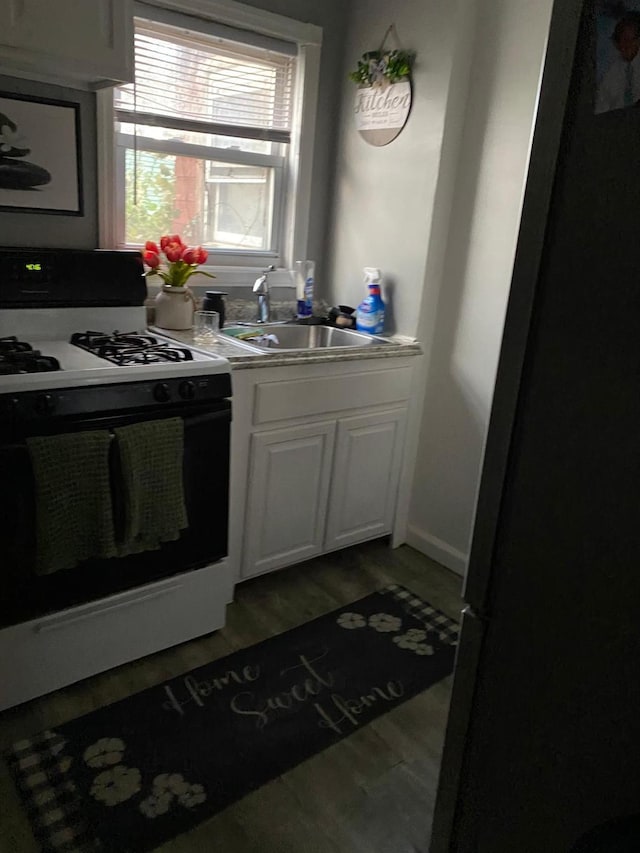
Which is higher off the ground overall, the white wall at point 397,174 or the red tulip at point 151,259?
the white wall at point 397,174

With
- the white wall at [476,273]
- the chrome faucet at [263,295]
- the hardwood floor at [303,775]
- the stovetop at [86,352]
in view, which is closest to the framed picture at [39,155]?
the stovetop at [86,352]

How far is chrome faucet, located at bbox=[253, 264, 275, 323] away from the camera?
2799mm

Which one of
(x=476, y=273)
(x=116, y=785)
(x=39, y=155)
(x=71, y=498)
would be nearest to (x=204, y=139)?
(x=39, y=155)

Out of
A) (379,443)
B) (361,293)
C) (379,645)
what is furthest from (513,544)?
(361,293)

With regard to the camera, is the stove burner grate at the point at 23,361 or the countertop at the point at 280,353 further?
the countertop at the point at 280,353

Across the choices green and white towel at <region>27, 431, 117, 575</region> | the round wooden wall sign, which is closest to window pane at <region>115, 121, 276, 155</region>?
the round wooden wall sign

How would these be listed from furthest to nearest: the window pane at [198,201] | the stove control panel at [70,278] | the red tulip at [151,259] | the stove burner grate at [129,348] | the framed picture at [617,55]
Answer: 1. the window pane at [198,201]
2. the red tulip at [151,259]
3. the stove control panel at [70,278]
4. the stove burner grate at [129,348]
5. the framed picture at [617,55]

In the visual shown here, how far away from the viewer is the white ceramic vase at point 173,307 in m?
2.46

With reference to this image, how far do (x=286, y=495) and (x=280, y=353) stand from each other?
54 centimetres

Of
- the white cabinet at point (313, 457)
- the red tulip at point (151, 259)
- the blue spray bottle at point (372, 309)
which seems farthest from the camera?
the blue spray bottle at point (372, 309)

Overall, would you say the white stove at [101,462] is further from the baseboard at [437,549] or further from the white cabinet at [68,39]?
the baseboard at [437,549]

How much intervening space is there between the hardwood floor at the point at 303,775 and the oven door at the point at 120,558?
0.30 meters

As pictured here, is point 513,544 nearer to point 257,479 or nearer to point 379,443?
point 257,479

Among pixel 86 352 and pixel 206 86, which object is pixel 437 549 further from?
pixel 206 86
